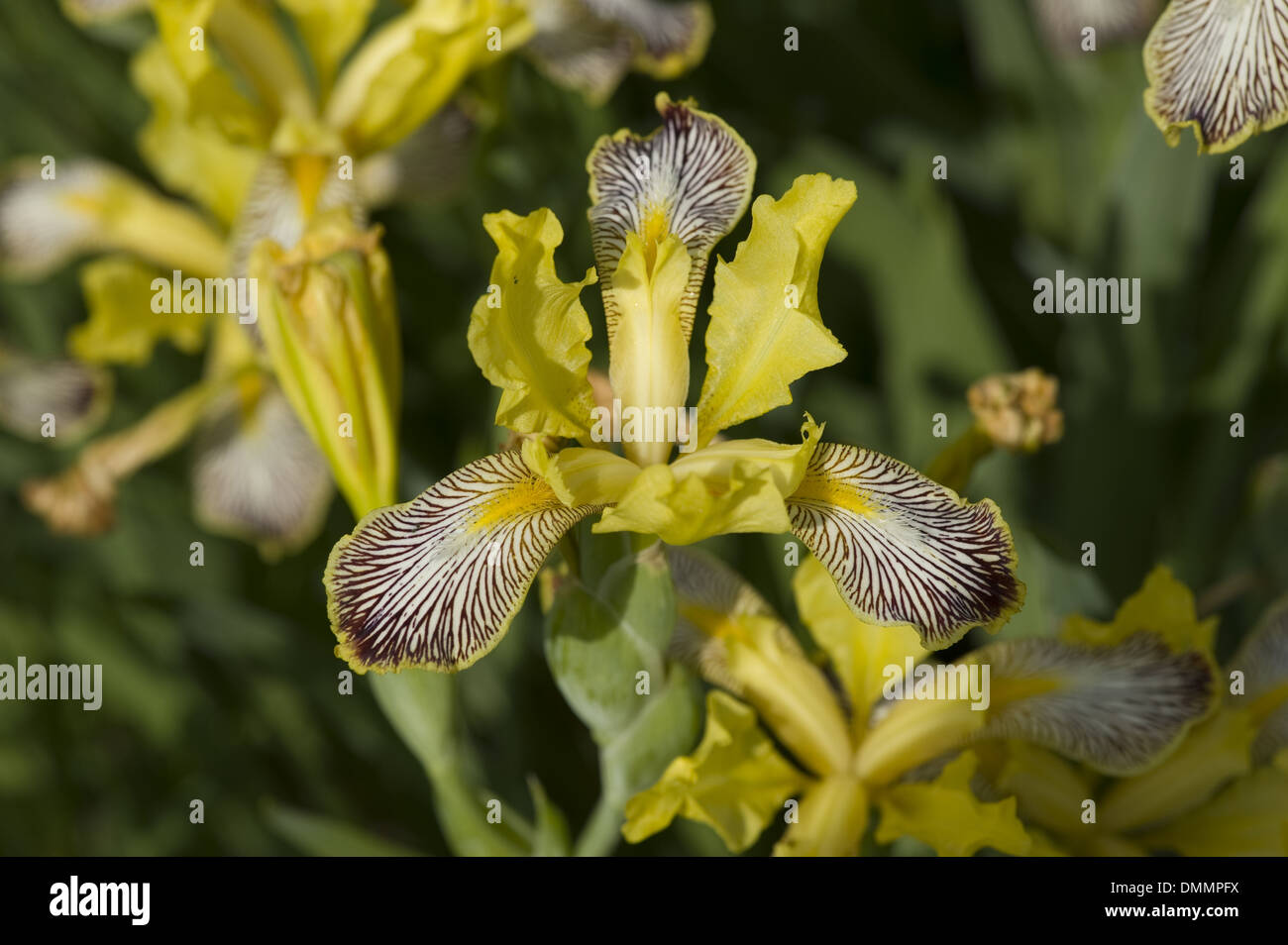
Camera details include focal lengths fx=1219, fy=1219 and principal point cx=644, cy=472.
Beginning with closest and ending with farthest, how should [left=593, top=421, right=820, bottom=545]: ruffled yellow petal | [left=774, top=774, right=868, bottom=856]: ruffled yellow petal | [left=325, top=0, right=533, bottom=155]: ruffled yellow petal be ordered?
[left=593, top=421, right=820, bottom=545]: ruffled yellow petal, [left=774, top=774, right=868, bottom=856]: ruffled yellow petal, [left=325, top=0, right=533, bottom=155]: ruffled yellow petal

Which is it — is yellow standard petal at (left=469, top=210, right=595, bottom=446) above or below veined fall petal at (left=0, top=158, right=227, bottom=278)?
below

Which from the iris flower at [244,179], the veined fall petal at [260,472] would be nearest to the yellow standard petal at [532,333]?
the iris flower at [244,179]

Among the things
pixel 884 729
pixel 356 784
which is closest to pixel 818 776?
pixel 884 729

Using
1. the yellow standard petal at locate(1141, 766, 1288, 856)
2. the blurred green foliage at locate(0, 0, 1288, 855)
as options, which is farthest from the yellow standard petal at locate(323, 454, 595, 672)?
the yellow standard petal at locate(1141, 766, 1288, 856)

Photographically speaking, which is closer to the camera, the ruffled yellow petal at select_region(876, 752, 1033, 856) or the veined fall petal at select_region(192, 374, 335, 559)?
the ruffled yellow petal at select_region(876, 752, 1033, 856)

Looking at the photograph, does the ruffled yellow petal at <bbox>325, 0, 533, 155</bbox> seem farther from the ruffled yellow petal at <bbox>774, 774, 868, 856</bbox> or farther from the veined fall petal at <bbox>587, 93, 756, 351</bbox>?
the ruffled yellow petal at <bbox>774, 774, 868, 856</bbox>

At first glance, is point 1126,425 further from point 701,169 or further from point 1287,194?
point 701,169
